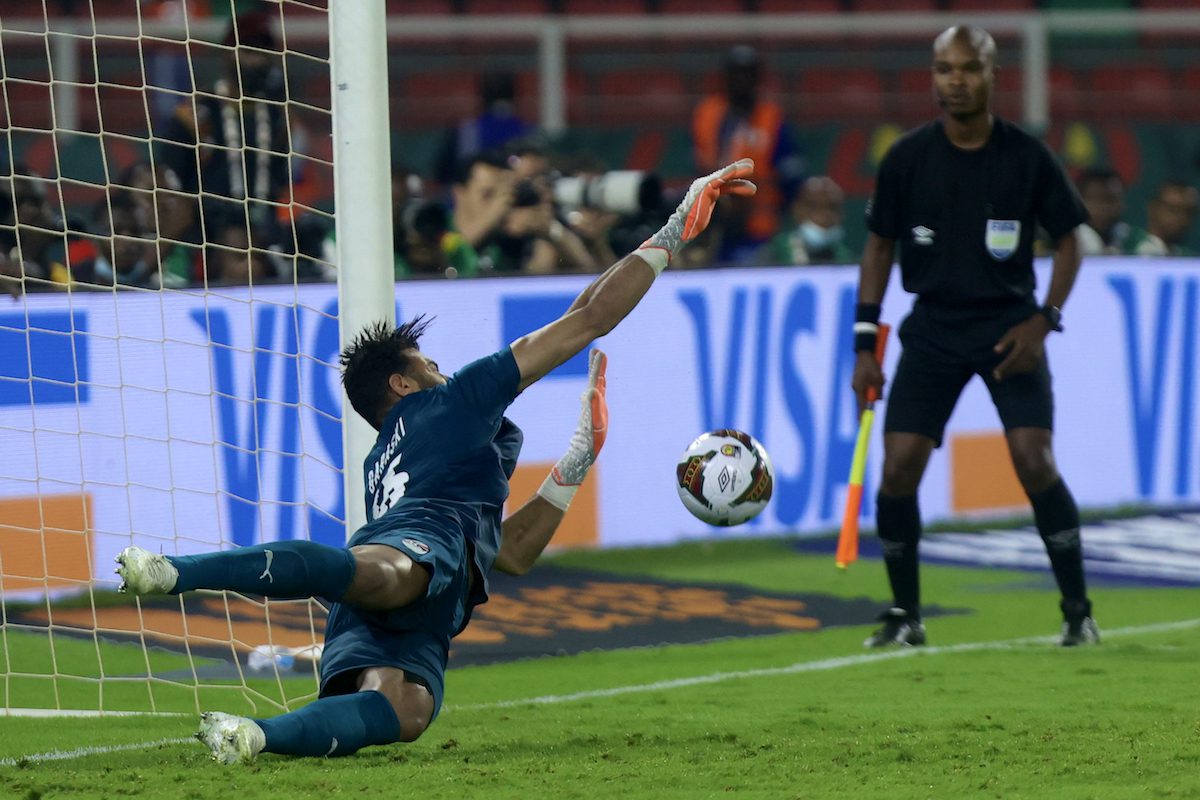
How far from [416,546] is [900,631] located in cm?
274

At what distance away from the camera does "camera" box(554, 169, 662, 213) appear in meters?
9.98

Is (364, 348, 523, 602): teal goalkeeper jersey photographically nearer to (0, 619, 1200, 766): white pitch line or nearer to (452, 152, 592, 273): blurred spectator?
(0, 619, 1200, 766): white pitch line

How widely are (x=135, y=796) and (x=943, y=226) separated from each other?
370 centimetres

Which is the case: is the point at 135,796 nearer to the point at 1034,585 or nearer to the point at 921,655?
the point at 921,655

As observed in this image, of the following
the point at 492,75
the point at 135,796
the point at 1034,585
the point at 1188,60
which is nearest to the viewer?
the point at 135,796

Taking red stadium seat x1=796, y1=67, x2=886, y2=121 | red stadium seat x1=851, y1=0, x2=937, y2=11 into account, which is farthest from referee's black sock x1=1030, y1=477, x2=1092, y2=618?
red stadium seat x1=851, y1=0, x2=937, y2=11

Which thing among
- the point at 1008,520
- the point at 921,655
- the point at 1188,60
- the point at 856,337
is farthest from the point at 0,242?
the point at 1188,60

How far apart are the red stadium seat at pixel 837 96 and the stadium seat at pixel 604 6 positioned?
68.8 inches

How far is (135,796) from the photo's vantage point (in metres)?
4.50

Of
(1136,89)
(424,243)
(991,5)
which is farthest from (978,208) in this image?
(991,5)

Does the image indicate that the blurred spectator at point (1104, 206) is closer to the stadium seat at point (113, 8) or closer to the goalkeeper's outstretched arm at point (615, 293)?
the goalkeeper's outstretched arm at point (615, 293)

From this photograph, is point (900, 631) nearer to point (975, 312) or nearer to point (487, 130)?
point (975, 312)

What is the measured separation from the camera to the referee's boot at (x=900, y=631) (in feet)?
23.1

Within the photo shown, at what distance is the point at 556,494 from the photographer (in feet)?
19.1
